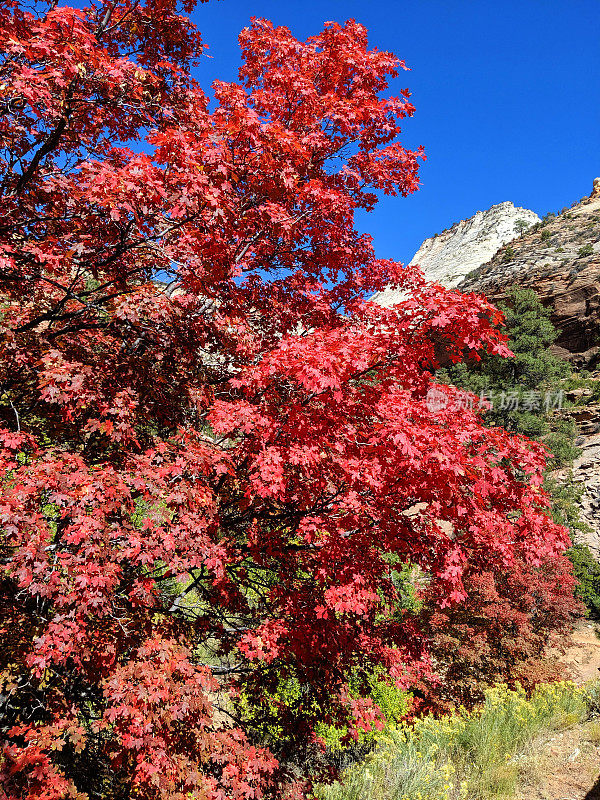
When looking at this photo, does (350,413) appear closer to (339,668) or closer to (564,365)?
(339,668)

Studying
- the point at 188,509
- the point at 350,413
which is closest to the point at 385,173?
the point at 350,413

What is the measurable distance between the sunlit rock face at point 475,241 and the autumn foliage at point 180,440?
7317 cm

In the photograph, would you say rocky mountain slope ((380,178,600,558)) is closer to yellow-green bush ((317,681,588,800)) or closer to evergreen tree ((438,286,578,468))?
evergreen tree ((438,286,578,468))

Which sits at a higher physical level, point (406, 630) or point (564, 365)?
point (564, 365)

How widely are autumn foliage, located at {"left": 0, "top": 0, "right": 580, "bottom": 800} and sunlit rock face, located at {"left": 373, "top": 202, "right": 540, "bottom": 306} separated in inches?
2881

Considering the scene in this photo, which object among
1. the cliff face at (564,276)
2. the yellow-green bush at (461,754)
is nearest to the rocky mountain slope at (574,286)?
the cliff face at (564,276)

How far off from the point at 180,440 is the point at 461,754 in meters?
7.09

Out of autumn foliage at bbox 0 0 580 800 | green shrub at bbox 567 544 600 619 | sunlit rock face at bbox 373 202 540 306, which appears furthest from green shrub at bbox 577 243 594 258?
sunlit rock face at bbox 373 202 540 306

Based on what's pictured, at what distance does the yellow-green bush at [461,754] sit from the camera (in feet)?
17.9

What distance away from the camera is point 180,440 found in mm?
3803

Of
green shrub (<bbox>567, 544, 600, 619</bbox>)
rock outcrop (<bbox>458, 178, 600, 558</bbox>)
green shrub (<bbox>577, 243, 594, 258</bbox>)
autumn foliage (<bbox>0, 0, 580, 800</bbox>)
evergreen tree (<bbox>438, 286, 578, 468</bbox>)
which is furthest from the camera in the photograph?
green shrub (<bbox>577, 243, 594, 258</bbox>)

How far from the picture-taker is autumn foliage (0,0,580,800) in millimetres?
2971

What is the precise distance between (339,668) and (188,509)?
281cm

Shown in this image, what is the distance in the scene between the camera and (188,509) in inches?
128
